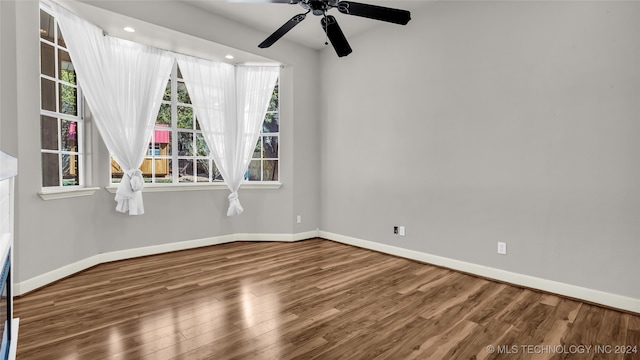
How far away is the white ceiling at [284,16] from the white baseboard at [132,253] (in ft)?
9.79

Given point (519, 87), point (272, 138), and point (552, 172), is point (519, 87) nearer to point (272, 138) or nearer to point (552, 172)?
point (552, 172)

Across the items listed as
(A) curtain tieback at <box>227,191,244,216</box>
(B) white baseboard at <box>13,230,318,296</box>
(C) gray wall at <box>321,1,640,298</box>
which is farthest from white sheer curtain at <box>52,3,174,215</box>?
(C) gray wall at <box>321,1,640,298</box>

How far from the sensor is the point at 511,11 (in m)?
3.01

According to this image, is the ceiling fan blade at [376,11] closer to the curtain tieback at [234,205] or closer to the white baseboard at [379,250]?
the white baseboard at [379,250]

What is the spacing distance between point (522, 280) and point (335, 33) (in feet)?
9.49

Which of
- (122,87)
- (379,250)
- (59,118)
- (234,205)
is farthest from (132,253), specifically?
(379,250)

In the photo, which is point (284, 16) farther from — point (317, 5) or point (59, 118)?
point (59, 118)

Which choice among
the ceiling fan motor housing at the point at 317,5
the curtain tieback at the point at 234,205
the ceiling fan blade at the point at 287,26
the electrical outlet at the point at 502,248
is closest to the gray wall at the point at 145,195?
the curtain tieback at the point at 234,205

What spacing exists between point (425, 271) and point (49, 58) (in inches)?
177

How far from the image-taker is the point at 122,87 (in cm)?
357

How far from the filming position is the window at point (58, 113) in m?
3.06

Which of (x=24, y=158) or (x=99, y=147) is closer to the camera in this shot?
(x=24, y=158)

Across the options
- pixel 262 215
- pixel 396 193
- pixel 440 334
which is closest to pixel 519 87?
pixel 396 193

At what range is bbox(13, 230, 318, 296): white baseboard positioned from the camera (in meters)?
2.80
